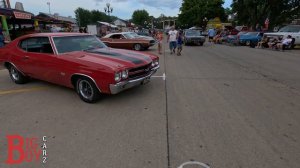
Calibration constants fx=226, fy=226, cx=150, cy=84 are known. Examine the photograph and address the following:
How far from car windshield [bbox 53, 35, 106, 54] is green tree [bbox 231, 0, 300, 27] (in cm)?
3203

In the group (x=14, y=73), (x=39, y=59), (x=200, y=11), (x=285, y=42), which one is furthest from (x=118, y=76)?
(x=200, y=11)

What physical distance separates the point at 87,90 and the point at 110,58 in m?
0.92

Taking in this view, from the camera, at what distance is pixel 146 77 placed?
5434 mm

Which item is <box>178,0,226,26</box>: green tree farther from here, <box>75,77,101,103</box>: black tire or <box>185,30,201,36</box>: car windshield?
<box>75,77,101,103</box>: black tire

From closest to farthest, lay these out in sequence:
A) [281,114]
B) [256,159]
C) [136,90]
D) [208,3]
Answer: [256,159]
[281,114]
[136,90]
[208,3]

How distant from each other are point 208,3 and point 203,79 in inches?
2557

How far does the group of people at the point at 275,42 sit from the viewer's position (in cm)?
1697

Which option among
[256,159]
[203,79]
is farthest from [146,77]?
[256,159]

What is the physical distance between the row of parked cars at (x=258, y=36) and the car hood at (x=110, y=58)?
16787 millimetres

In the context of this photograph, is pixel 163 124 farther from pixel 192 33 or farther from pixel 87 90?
pixel 192 33

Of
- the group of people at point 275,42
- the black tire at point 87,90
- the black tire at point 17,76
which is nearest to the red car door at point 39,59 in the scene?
the black tire at point 17,76

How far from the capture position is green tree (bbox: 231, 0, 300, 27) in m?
32.0

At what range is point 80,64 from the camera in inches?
193

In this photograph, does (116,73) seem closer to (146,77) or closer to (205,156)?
(146,77)
